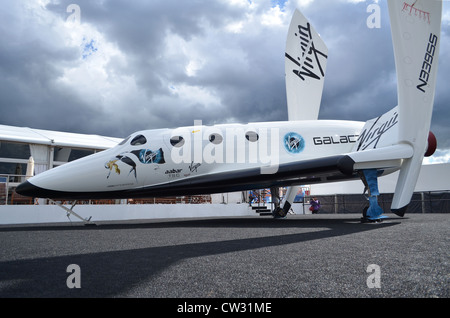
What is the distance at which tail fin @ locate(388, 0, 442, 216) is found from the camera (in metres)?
7.91

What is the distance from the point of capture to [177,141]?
10336 millimetres

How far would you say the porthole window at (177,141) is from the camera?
1027 centimetres

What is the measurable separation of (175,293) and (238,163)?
793cm

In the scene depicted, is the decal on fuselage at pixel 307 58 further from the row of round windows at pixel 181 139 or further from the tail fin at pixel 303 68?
the row of round windows at pixel 181 139

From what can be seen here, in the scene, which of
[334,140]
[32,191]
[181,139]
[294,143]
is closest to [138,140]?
[181,139]

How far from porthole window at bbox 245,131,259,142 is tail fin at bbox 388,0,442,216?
14.3ft

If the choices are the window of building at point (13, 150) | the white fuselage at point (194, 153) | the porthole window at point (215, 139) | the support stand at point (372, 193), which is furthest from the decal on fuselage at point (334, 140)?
the window of building at point (13, 150)

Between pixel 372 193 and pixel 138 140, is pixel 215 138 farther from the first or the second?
pixel 372 193

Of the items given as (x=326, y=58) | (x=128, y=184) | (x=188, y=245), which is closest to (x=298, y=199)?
(x=326, y=58)

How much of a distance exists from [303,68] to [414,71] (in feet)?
24.2

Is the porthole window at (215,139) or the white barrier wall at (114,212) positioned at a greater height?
the porthole window at (215,139)

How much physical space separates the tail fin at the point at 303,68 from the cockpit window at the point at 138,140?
770 centimetres

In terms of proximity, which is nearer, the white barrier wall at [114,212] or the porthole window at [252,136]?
the porthole window at [252,136]
